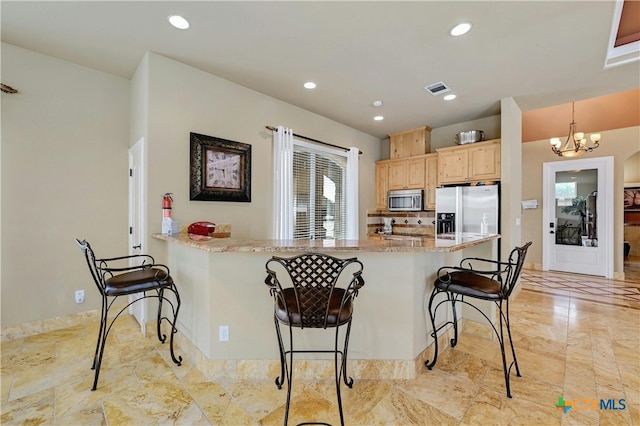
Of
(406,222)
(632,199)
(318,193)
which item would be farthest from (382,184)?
(632,199)

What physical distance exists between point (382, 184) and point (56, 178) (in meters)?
5.02

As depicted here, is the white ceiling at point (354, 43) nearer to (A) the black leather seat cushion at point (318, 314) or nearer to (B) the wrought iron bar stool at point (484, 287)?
(B) the wrought iron bar stool at point (484, 287)

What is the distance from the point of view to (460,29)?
2.44 meters

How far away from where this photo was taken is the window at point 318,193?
4.43m

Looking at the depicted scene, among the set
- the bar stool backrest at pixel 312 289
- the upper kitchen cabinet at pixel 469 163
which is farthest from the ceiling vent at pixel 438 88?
the bar stool backrest at pixel 312 289

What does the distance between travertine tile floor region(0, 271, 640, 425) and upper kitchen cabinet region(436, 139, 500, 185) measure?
2.40m

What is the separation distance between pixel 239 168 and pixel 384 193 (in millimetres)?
3277

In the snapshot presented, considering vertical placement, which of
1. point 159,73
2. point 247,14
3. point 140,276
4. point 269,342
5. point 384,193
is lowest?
point 269,342

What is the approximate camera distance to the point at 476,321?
289 cm

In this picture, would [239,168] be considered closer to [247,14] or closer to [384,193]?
[247,14]

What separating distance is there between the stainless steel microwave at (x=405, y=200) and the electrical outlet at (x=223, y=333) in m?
4.17

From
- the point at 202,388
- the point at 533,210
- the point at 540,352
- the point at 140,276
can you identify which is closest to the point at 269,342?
the point at 202,388

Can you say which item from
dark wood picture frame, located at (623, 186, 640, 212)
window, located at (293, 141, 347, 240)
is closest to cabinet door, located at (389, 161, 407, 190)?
window, located at (293, 141, 347, 240)

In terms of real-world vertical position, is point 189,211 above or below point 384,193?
below
